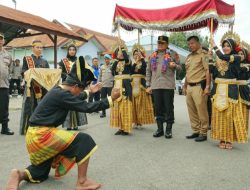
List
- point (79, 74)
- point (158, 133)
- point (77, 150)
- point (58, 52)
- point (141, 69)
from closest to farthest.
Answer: point (77, 150) → point (79, 74) → point (158, 133) → point (141, 69) → point (58, 52)

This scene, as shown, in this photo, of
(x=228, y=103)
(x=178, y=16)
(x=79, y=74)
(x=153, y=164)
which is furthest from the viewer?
(x=178, y=16)

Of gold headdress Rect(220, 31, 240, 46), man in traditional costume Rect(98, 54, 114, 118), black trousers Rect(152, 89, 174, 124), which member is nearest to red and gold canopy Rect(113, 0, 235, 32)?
gold headdress Rect(220, 31, 240, 46)

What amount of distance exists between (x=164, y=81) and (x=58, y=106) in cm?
322

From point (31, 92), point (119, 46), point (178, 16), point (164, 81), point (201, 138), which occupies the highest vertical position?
point (178, 16)

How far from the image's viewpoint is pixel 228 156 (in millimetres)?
5289

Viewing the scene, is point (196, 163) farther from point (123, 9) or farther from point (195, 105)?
point (123, 9)

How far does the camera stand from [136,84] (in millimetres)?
7652

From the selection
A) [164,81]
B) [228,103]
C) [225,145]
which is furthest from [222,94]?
[164,81]

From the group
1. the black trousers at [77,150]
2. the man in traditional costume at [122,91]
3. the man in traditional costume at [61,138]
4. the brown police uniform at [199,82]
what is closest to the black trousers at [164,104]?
the brown police uniform at [199,82]

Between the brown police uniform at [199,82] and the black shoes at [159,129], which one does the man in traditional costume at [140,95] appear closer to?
the black shoes at [159,129]

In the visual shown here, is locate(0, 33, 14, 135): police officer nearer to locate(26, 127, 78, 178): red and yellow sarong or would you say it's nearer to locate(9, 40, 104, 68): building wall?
locate(26, 127, 78, 178): red and yellow sarong

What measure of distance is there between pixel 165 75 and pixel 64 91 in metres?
3.21

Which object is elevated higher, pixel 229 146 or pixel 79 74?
pixel 79 74

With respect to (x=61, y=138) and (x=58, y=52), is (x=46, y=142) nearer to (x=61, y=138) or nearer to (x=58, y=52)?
A: (x=61, y=138)
